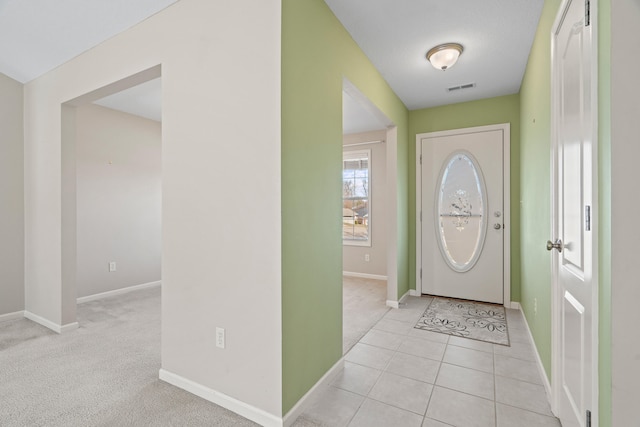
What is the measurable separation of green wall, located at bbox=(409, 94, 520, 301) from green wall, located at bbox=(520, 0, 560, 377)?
861 mm

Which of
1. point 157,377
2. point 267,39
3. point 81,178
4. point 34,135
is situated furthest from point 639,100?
point 81,178

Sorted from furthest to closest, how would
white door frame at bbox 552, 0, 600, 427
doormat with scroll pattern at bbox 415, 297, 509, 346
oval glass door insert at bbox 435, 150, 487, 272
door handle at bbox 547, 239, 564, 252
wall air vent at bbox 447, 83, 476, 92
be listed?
oval glass door insert at bbox 435, 150, 487, 272 → wall air vent at bbox 447, 83, 476, 92 → doormat with scroll pattern at bbox 415, 297, 509, 346 → door handle at bbox 547, 239, 564, 252 → white door frame at bbox 552, 0, 600, 427

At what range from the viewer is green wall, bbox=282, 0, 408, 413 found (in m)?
1.66

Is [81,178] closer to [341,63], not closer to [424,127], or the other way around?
[341,63]

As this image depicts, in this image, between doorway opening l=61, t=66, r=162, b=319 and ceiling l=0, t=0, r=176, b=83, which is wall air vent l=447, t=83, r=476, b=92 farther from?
doorway opening l=61, t=66, r=162, b=319

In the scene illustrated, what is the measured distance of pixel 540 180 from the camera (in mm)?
2207

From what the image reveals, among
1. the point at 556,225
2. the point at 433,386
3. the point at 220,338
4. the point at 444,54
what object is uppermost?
the point at 444,54

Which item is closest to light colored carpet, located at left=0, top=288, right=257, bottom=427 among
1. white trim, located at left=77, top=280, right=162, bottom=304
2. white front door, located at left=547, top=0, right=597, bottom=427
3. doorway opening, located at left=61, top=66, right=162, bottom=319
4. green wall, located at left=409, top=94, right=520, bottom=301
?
white trim, located at left=77, top=280, right=162, bottom=304

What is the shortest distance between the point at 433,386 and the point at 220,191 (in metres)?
1.84

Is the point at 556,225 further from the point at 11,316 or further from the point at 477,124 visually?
the point at 11,316

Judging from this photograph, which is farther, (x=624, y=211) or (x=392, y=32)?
(x=392, y=32)

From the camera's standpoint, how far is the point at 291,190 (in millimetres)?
1687

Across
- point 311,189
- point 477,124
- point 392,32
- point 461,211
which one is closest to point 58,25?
point 311,189

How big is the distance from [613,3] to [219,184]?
5.84ft
